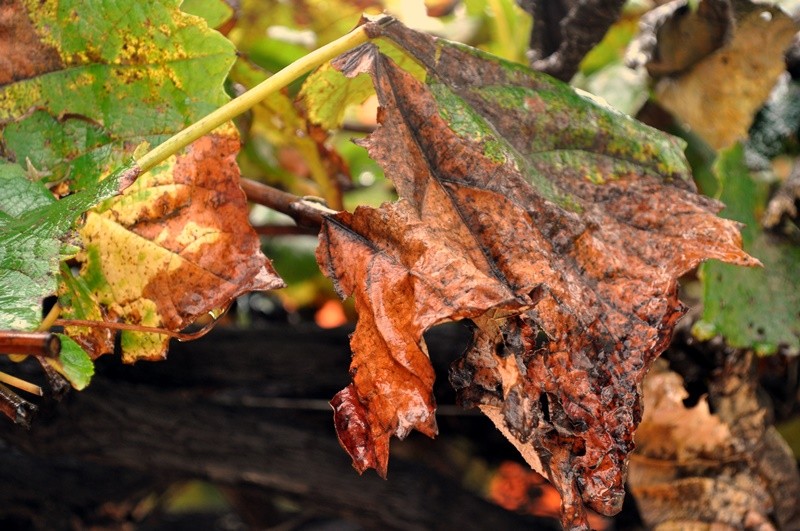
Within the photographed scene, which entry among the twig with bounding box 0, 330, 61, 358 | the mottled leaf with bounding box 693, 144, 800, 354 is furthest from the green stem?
the mottled leaf with bounding box 693, 144, 800, 354

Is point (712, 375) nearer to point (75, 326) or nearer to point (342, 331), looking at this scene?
point (342, 331)

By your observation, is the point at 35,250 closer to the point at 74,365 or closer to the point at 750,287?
the point at 74,365

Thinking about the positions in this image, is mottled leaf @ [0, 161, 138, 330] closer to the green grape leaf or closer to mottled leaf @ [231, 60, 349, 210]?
the green grape leaf

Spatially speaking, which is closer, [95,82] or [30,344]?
[30,344]

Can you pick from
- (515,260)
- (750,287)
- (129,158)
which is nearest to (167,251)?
(129,158)

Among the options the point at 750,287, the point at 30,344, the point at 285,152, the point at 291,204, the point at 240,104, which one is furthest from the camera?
the point at 285,152

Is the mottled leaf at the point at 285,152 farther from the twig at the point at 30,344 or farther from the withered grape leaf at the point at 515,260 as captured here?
the twig at the point at 30,344
